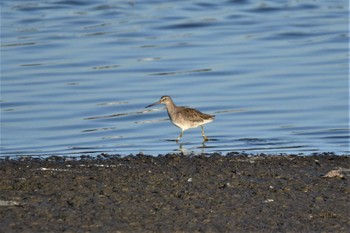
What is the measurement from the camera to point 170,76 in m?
21.2

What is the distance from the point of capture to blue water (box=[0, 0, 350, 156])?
51.5 ft

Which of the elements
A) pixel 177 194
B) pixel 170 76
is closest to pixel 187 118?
pixel 177 194

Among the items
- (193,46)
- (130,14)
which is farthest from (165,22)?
(193,46)

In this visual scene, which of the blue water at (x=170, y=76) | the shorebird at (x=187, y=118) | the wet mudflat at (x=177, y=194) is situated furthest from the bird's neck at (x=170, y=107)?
the wet mudflat at (x=177, y=194)

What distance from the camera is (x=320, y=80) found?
20.8m

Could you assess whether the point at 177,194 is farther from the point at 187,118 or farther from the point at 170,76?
the point at 170,76

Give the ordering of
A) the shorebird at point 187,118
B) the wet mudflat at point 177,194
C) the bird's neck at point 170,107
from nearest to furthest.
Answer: the wet mudflat at point 177,194 → the shorebird at point 187,118 → the bird's neck at point 170,107

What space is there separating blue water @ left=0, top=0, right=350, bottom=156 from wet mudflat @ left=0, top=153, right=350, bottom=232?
2.32m

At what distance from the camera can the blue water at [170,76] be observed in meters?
15.7

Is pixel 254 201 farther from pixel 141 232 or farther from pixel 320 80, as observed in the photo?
pixel 320 80

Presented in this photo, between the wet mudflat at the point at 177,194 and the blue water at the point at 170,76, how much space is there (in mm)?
2316

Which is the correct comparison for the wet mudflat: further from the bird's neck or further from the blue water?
the bird's neck

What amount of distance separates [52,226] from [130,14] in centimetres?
2311

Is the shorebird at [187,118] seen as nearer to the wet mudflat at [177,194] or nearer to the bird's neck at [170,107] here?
the bird's neck at [170,107]
